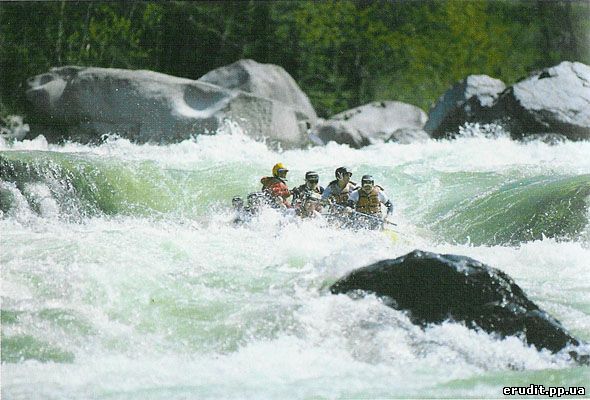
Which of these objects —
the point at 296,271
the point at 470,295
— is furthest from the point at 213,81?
the point at 470,295

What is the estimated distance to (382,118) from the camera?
19.4m

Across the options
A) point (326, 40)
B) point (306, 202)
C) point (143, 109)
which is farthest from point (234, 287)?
point (326, 40)

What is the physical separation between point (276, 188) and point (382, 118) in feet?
29.4

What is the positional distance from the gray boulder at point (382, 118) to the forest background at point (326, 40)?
3.10 m

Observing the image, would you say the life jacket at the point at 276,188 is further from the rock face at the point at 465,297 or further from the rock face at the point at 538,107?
the rock face at the point at 538,107

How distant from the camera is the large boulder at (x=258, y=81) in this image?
1773cm

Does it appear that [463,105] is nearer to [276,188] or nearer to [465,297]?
[276,188]

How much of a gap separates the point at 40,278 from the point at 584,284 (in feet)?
13.8

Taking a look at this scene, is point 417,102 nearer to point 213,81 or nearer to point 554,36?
point 554,36

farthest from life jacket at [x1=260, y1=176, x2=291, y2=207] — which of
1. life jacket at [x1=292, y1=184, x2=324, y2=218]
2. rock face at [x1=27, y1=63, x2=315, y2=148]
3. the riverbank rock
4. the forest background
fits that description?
the forest background

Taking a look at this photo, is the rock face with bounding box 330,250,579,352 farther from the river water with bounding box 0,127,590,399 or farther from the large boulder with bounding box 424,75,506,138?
the large boulder with bounding box 424,75,506,138

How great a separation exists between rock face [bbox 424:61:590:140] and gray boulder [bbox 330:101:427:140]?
4.32ft

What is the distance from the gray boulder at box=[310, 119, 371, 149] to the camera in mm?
18016

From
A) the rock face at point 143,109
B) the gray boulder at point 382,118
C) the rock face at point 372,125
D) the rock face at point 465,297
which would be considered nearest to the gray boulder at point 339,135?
the rock face at point 372,125
